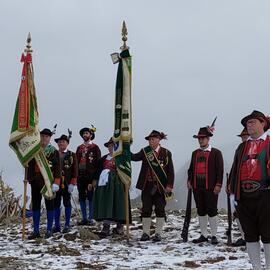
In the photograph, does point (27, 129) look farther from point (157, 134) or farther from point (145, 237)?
point (145, 237)

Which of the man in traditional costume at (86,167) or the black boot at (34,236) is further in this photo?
the man in traditional costume at (86,167)

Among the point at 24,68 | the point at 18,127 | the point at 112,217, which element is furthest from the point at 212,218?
the point at 24,68

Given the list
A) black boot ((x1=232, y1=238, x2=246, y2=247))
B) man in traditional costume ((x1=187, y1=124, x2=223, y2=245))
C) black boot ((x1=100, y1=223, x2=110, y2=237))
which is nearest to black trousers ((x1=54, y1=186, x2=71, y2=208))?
black boot ((x1=100, y1=223, x2=110, y2=237))

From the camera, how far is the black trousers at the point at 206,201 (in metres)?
8.38

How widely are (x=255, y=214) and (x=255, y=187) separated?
341 millimetres

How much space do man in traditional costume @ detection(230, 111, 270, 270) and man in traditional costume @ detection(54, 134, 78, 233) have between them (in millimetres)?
4478

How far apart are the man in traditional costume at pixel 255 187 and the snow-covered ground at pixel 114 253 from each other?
38.3 inches

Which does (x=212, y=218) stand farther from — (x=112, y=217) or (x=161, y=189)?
(x=112, y=217)

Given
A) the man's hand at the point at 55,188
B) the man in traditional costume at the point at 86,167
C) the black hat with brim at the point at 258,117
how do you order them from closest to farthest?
1. the black hat with brim at the point at 258,117
2. the man's hand at the point at 55,188
3. the man in traditional costume at the point at 86,167

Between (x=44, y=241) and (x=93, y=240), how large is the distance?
2.99 ft

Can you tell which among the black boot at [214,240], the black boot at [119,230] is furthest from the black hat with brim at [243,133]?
the black boot at [119,230]

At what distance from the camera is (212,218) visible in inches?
330

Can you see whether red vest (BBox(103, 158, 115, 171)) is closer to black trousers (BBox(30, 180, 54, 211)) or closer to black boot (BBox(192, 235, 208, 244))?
black trousers (BBox(30, 180, 54, 211))

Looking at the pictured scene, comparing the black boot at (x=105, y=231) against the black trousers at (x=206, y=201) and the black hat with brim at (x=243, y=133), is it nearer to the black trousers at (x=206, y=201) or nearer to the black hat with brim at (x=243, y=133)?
the black trousers at (x=206, y=201)
